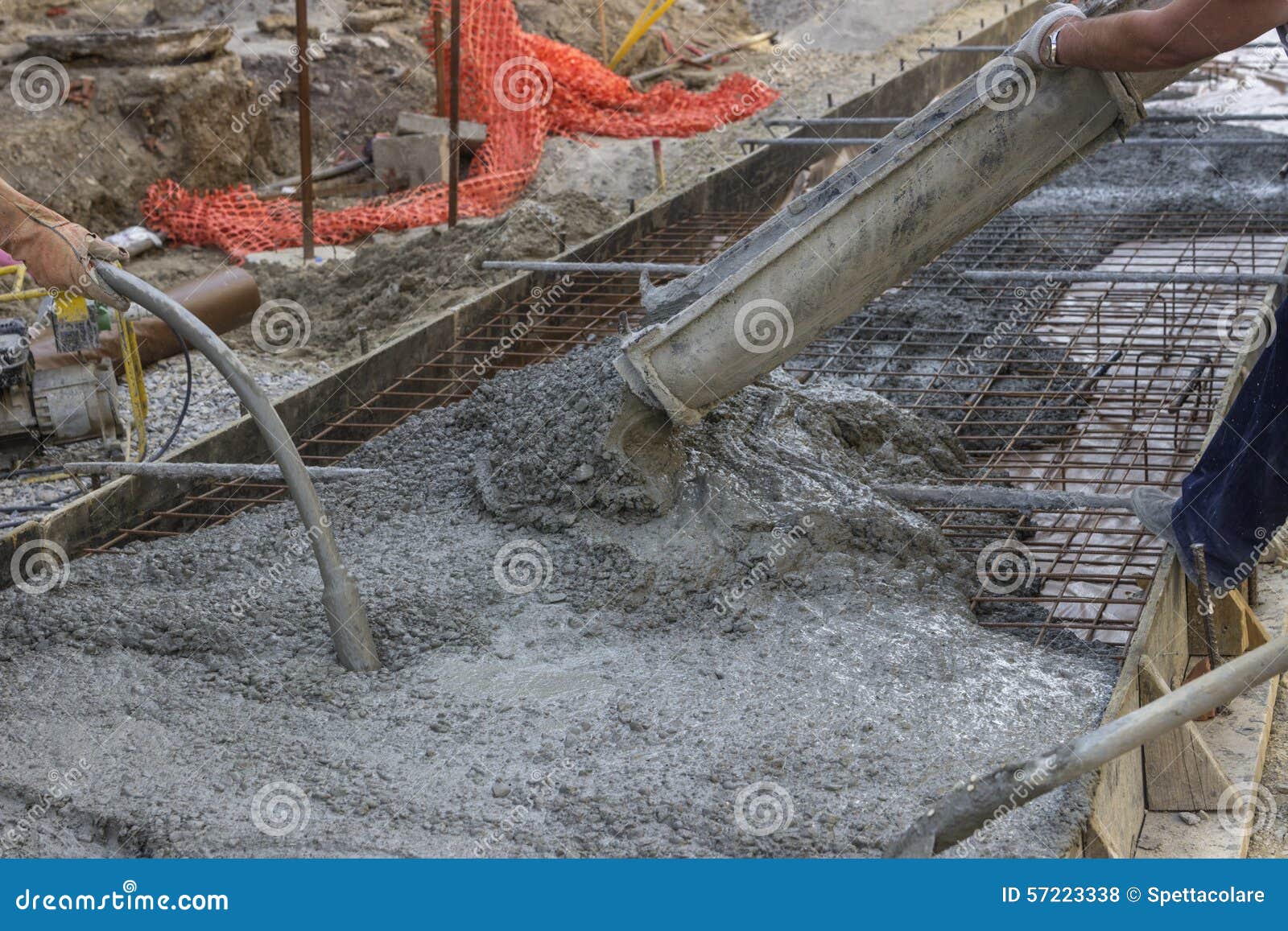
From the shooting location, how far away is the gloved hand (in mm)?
3789

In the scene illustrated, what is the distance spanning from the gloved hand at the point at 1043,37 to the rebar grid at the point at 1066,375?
1.40 m

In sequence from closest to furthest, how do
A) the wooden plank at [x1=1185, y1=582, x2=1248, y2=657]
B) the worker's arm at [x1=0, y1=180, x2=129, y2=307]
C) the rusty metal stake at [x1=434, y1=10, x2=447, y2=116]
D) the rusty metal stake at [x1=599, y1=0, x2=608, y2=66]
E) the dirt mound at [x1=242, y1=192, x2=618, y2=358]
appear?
the worker's arm at [x1=0, y1=180, x2=129, y2=307] < the wooden plank at [x1=1185, y1=582, x2=1248, y2=657] < the dirt mound at [x1=242, y1=192, x2=618, y2=358] < the rusty metal stake at [x1=434, y1=10, x2=447, y2=116] < the rusty metal stake at [x1=599, y1=0, x2=608, y2=66]

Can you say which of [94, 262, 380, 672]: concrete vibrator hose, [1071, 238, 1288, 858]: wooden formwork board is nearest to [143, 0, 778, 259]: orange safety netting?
[94, 262, 380, 672]: concrete vibrator hose

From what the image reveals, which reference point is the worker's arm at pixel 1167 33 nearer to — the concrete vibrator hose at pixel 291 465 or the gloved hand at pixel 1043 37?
the gloved hand at pixel 1043 37

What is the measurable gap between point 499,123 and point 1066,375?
673 centimetres

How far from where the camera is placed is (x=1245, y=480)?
3934 millimetres

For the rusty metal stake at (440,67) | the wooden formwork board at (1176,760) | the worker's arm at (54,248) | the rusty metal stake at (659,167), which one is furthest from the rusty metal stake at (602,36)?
the worker's arm at (54,248)

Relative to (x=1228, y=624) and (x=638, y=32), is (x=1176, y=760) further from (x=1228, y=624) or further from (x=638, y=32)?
(x=638, y=32)

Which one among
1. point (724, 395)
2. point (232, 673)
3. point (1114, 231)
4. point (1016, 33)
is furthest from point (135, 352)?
point (1016, 33)

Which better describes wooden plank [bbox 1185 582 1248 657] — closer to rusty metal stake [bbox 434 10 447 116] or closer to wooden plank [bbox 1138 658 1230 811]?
wooden plank [bbox 1138 658 1230 811]

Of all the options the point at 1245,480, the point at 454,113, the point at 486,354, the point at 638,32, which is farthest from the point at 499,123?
the point at 1245,480

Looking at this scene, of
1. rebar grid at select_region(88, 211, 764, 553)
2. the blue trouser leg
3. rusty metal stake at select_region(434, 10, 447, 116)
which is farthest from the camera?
rusty metal stake at select_region(434, 10, 447, 116)

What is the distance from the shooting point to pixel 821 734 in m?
3.40

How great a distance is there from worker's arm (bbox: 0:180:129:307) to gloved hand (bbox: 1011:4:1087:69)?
259cm
